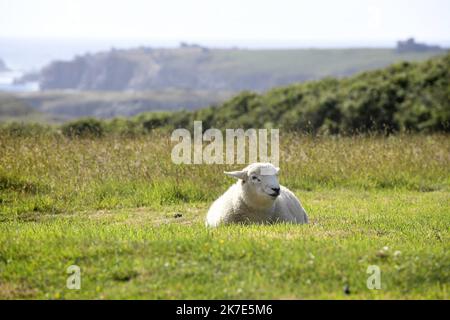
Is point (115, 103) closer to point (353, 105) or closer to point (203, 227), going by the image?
point (353, 105)

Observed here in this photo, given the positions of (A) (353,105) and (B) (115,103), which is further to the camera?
(B) (115,103)

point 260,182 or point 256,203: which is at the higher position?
point 260,182

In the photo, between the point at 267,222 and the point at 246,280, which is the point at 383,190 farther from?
the point at 246,280

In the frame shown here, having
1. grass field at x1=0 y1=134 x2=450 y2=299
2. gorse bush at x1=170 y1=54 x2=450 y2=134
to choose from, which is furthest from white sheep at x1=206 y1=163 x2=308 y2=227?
gorse bush at x1=170 y1=54 x2=450 y2=134

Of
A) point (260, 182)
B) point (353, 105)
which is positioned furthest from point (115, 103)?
point (260, 182)

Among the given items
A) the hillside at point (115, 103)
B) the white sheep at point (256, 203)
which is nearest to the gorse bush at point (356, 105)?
the white sheep at point (256, 203)

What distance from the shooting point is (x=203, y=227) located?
10.9 m

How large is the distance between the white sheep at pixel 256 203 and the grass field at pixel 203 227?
18.7 inches

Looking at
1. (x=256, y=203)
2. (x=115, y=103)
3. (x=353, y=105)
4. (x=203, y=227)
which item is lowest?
(x=115, y=103)

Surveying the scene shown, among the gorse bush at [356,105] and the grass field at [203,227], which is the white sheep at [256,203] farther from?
the gorse bush at [356,105]

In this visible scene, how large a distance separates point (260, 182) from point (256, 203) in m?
0.42

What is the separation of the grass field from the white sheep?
1.55 feet

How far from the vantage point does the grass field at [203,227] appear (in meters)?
7.82
